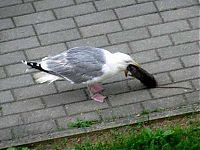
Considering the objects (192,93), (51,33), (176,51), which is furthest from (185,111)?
(51,33)

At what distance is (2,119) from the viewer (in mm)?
6488

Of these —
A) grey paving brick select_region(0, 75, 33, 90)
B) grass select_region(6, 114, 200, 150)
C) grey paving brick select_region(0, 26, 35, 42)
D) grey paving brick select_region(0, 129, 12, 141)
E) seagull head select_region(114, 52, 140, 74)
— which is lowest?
grass select_region(6, 114, 200, 150)

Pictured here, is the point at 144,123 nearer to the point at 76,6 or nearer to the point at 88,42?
the point at 88,42

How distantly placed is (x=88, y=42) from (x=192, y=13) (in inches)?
48.6

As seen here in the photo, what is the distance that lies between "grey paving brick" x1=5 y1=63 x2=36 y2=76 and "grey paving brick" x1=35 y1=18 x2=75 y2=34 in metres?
0.58

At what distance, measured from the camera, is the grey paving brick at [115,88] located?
6.74 m

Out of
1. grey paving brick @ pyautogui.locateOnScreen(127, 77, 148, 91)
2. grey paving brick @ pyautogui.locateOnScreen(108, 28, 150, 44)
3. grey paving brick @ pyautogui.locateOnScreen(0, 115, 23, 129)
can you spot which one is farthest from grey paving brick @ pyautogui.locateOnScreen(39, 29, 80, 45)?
grey paving brick @ pyautogui.locateOnScreen(0, 115, 23, 129)

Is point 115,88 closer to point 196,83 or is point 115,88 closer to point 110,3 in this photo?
point 196,83

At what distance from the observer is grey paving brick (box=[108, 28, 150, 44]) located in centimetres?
730

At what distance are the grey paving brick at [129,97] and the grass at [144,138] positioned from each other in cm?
35

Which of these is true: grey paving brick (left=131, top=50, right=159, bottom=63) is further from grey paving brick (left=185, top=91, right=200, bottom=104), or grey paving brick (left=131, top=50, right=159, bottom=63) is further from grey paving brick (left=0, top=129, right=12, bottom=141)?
grey paving brick (left=0, top=129, right=12, bottom=141)

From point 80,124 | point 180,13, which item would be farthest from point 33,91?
point 180,13

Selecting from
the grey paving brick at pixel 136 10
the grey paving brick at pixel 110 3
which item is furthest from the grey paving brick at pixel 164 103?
the grey paving brick at pixel 110 3

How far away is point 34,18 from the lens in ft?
25.2
